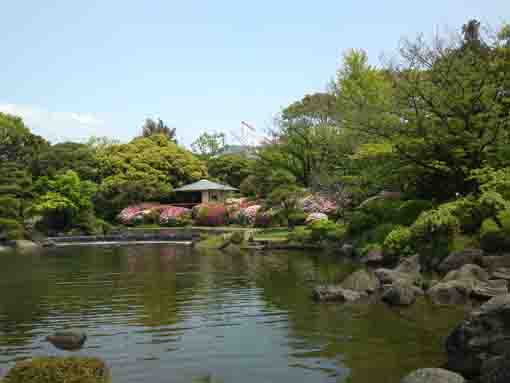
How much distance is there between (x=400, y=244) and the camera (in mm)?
17609

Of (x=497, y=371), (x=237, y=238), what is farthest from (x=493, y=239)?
(x=237, y=238)

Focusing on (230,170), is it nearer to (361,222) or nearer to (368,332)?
(361,222)

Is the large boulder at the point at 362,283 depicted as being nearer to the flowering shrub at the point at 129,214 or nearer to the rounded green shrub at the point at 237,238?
the rounded green shrub at the point at 237,238

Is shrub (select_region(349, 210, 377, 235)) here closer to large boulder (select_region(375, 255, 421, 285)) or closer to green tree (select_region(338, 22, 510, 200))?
green tree (select_region(338, 22, 510, 200))

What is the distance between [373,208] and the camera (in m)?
23.4

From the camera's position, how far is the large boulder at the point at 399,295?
1156 cm

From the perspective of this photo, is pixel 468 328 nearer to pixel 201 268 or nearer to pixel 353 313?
pixel 353 313

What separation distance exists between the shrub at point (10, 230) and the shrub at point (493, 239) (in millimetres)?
26730

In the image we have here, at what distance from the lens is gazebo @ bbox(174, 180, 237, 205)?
42.3m

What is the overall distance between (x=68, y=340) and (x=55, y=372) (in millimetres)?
3778

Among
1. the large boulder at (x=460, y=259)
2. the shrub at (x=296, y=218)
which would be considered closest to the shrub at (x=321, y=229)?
the shrub at (x=296, y=218)

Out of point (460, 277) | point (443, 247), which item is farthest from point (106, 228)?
point (460, 277)

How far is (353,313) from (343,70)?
30323mm

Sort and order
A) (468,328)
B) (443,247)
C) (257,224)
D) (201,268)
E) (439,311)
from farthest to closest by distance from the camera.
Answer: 1. (257,224)
2. (201,268)
3. (443,247)
4. (439,311)
5. (468,328)
